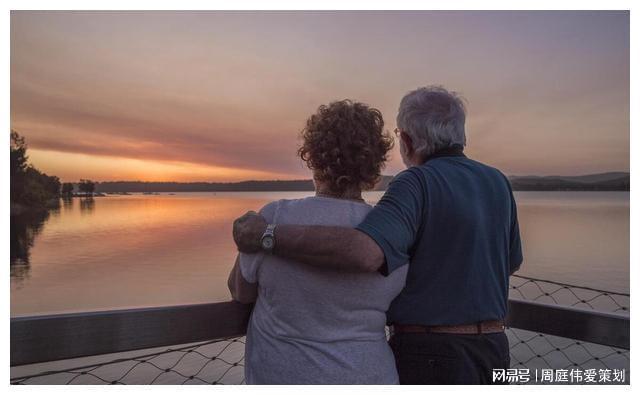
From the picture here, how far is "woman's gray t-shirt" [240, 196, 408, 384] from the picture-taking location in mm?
1160

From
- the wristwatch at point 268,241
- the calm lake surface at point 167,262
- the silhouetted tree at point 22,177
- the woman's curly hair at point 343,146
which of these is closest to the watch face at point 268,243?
the wristwatch at point 268,241

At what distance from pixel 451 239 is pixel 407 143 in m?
0.31

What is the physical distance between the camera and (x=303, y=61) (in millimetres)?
3459

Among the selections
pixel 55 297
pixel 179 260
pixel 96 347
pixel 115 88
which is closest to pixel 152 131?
pixel 115 88

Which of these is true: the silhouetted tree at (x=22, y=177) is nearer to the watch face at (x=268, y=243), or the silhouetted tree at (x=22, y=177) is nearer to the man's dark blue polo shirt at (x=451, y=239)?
the watch face at (x=268, y=243)

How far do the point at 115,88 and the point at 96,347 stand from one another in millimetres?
4060

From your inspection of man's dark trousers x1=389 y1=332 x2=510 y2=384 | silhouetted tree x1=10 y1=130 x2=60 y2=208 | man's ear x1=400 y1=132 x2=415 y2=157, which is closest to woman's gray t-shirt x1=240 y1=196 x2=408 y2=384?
man's dark trousers x1=389 y1=332 x2=510 y2=384

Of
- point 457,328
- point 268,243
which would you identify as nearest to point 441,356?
point 457,328

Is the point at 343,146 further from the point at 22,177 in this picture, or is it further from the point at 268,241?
the point at 22,177

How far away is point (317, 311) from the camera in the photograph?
3.84 ft

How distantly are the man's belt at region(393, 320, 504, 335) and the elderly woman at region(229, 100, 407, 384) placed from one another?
0.08 meters

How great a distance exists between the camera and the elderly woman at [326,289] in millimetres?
1163

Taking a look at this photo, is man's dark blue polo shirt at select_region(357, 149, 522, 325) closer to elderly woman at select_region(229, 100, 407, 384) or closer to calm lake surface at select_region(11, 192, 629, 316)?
elderly woman at select_region(229, 100, 407, 384)
